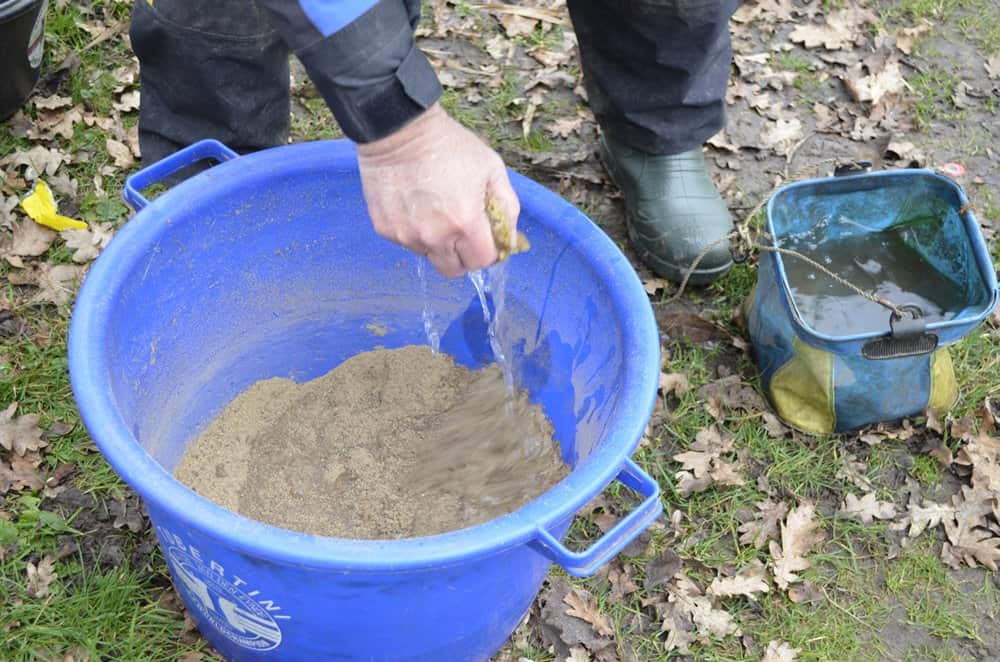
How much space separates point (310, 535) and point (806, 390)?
5.03 feet

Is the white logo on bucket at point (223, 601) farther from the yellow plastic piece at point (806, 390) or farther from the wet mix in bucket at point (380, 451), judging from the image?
the yellow plastic piece at point (806, 390)

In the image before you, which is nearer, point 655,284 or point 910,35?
point 655,284

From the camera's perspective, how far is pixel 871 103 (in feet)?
11.5

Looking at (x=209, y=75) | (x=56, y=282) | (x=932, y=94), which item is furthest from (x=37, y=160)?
(x=932, y=94)

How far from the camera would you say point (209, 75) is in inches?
93.0

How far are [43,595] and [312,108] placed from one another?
69.0 inches

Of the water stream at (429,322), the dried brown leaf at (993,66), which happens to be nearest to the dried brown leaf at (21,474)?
the water stream at (429,322)

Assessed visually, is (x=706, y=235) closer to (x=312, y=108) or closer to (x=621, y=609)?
(x=621, y=609)

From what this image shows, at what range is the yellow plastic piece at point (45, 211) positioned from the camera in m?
2.74

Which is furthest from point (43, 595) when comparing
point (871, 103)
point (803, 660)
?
point (871, 103)

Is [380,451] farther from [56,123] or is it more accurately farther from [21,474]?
[56,123]

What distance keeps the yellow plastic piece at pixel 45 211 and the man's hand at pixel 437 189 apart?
5.18 ft

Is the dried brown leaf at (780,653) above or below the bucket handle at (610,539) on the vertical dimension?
below

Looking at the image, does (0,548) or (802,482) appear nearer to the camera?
(0,548)
